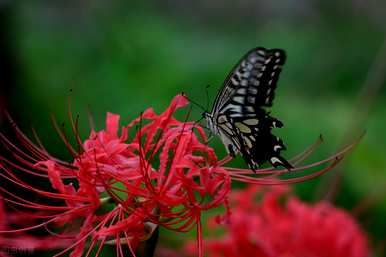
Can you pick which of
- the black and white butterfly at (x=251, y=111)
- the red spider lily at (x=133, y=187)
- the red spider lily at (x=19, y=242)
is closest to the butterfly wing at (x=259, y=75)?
the black and white butterfly at (x=251, y=111)

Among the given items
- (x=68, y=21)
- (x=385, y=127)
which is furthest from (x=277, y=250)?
(x=68, y=21)

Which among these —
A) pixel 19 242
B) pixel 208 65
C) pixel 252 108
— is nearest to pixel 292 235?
pixel 252 108

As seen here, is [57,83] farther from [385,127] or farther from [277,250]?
[277,250]

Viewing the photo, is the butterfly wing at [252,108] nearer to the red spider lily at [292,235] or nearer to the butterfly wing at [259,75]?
→ the butterfly wing at [259,75]

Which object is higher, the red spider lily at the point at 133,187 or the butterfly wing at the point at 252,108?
the butterfly wing at the point at 252,108

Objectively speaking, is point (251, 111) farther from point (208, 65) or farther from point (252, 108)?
point (208, 65)

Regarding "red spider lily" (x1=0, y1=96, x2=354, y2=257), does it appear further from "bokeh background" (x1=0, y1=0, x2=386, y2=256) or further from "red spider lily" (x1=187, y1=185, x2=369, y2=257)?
"bokeh background" (x1=0, y1=0, x2=386, y2=256)
